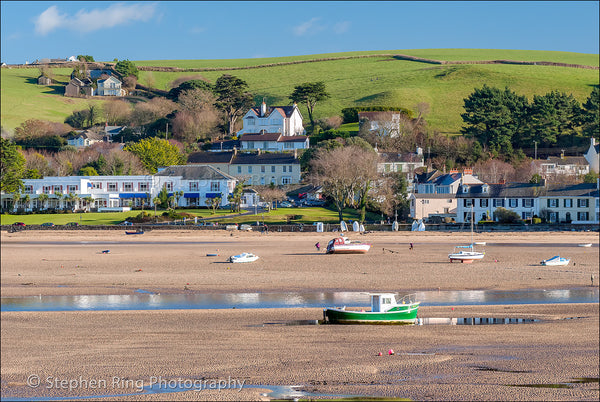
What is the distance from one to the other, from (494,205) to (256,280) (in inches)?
1813

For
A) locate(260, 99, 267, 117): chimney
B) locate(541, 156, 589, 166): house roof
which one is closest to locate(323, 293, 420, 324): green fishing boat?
locate(260, 99, 267, 117): chimney

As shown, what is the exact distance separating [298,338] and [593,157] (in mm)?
87312

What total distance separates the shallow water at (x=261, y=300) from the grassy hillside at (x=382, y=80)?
2499 cm

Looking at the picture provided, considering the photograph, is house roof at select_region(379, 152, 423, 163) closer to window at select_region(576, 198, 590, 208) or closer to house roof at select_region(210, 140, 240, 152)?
house roof at select_region(210, 140, 240, 152)

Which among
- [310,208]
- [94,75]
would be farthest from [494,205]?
[94,75]

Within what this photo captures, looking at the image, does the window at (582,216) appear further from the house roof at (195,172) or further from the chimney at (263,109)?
the house roof at (195,172)

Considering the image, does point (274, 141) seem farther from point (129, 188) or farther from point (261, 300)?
point (261, 300)

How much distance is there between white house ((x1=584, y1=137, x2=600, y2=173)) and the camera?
3804 inches

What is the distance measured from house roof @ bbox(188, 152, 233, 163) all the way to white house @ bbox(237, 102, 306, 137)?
11.4 ft

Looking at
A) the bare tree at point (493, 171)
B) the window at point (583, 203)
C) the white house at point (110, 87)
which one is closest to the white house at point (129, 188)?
the white house at point (110, 87)

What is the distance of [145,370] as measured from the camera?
1762cm

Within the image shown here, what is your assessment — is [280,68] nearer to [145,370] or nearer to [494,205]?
[494,205]

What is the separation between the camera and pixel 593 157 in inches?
3846

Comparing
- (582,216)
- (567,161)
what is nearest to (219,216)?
(582,216)
